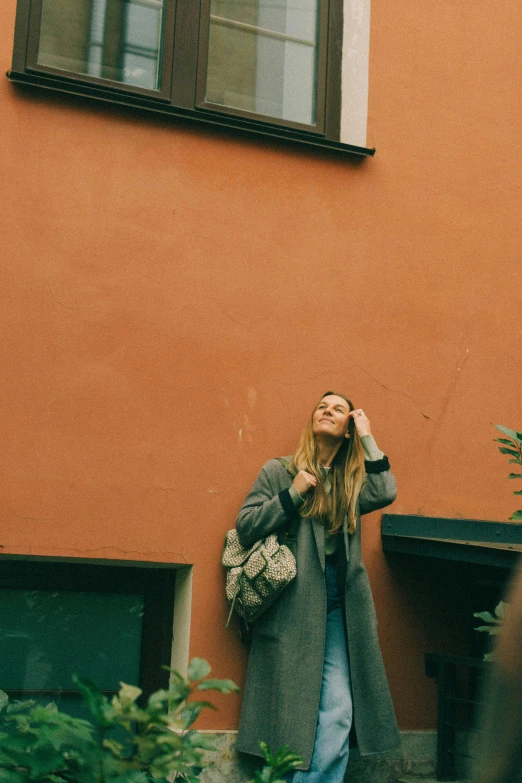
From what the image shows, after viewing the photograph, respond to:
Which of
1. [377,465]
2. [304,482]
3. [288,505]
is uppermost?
[377,465]

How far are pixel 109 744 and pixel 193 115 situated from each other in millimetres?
3459

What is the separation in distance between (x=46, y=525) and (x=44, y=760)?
2.39m

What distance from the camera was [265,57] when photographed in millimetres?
5043

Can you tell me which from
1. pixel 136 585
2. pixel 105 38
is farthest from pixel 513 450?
pixel 105 38

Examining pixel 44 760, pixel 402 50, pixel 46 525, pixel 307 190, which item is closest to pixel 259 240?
pixel 307 190

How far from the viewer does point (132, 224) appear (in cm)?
454

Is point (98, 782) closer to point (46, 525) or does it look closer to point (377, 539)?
point (46, 525)

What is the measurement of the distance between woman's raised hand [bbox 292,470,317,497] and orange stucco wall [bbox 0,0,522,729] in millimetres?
411

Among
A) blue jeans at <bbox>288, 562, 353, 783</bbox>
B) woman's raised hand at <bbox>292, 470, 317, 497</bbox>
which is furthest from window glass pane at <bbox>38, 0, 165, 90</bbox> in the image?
blue jeans at <bbox>288, 562, 353, 783</bbox>

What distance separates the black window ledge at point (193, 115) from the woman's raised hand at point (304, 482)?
177 cm

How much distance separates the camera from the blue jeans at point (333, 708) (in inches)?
159

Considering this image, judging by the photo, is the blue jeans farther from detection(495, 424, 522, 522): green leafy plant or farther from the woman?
Answer: detection(495, 424, 522, 522): green leafy plant

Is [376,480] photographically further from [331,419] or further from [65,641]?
[65,641]

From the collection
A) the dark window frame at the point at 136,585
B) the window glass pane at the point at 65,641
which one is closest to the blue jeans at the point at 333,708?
the dark window frame at the point at 136,585
